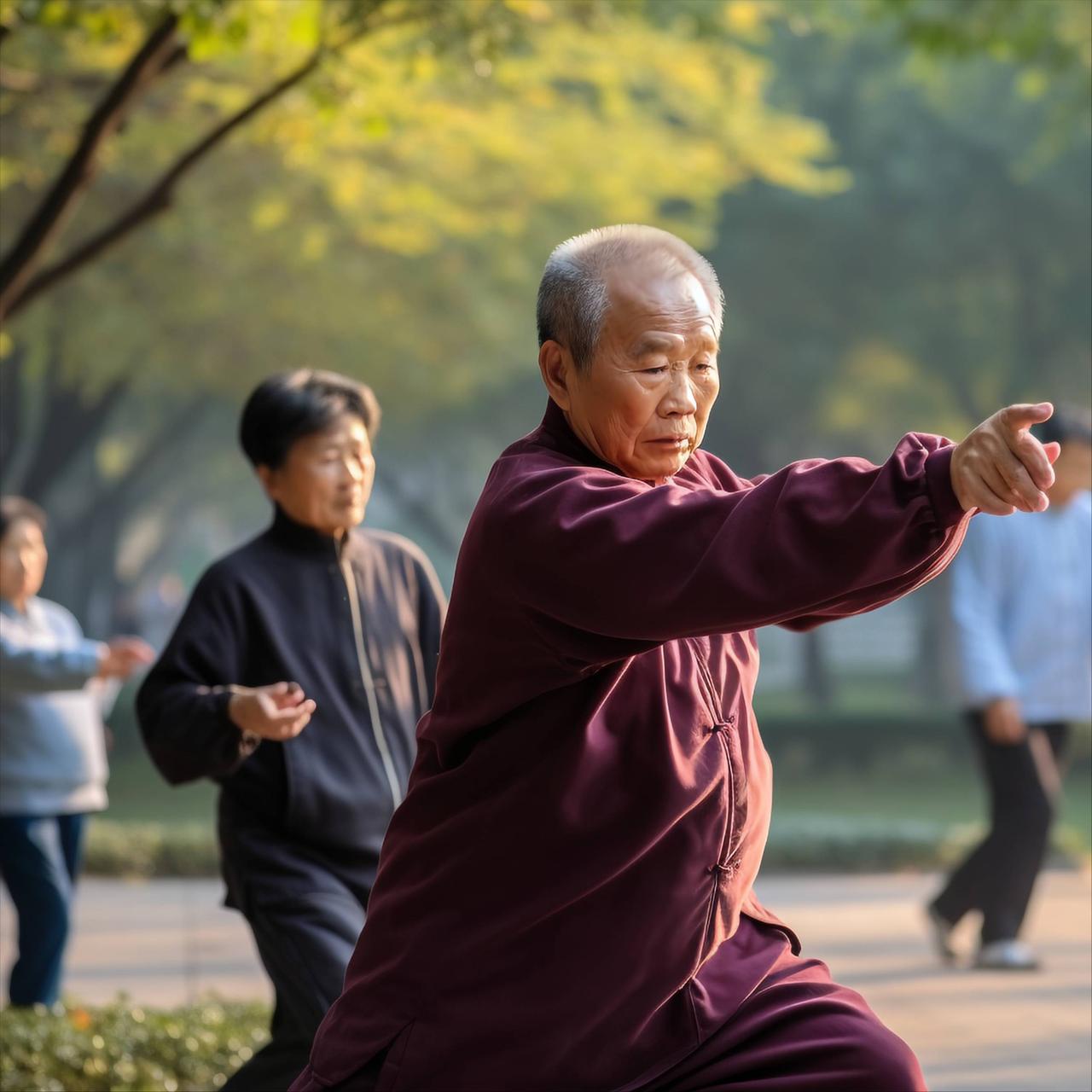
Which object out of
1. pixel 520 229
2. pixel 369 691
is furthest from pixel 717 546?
pixel 520 229

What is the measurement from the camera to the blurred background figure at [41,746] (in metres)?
6.61

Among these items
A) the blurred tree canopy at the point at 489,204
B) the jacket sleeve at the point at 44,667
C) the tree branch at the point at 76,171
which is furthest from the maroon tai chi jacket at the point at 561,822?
the tree branch at the point at 76,171

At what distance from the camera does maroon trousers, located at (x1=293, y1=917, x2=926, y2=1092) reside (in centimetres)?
261

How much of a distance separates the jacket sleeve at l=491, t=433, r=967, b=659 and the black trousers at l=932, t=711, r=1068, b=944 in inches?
212

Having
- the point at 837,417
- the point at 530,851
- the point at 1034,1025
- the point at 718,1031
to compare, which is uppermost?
the point at 837,417

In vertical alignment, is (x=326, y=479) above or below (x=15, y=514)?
below

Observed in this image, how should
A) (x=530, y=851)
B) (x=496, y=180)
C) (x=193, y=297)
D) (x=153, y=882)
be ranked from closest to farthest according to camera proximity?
(x=530, y=851) < (x=153, y=882) < (x=496, y=180) < (x=193, y=297)

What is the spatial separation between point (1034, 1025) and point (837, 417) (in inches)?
1005

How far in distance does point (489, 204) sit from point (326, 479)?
1302 centimetres

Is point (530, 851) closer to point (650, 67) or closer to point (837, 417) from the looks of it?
point (650, 67)

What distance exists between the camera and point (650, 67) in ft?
44.0

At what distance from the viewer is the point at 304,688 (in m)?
4.52

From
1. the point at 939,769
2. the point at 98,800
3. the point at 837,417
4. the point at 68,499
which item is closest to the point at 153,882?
the point at 98,800

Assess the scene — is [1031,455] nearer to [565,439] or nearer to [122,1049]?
[565,439]
